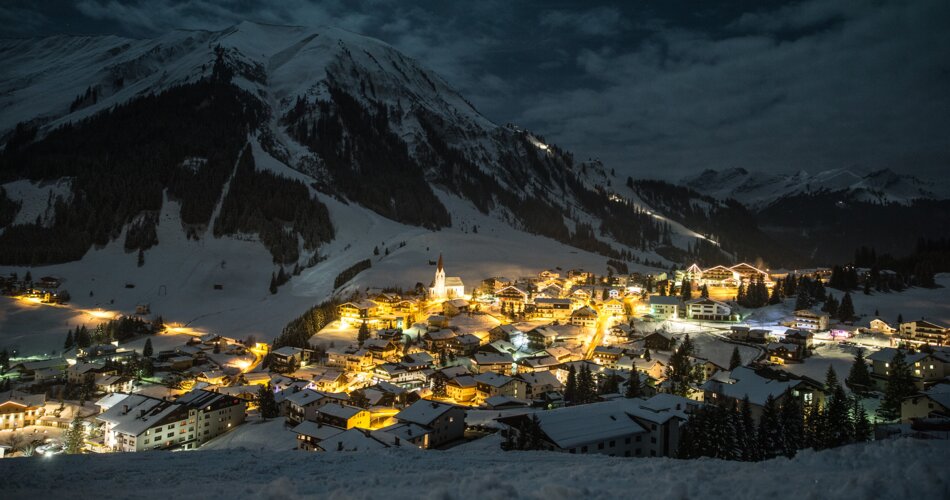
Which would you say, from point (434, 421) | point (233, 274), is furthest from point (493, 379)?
point (233, 274)

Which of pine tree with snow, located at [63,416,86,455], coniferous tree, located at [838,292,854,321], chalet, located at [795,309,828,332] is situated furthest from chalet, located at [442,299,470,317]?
coniferous tree, located at [838,292,854,321]

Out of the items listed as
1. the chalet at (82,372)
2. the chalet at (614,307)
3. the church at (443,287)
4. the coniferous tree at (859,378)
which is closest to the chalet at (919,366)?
the coniferous tree at (859,378)

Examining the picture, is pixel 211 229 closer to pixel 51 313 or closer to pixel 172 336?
pixel 51 313

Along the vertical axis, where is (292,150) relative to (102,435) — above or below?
above

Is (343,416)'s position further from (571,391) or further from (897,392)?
(897,392)

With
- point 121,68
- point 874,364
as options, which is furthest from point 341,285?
point 121,68

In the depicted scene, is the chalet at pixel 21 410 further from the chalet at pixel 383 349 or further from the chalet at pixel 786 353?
the chalet at pixel 786 353
